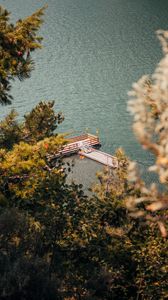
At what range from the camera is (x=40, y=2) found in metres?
160

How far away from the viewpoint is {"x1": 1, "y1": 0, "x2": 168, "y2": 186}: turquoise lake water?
6712cm

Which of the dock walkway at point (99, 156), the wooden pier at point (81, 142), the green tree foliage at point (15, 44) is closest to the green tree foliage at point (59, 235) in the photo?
the green tree foliage at point (15, 44)

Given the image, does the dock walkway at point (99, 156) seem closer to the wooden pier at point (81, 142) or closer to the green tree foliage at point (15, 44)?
the wooden pier at point (81, 142)

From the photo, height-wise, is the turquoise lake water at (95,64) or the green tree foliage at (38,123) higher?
the turquoise lake water at (95,64)

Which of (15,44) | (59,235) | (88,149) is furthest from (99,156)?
(15,44)

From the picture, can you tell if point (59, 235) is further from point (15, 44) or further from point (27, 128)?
point (15, 44)

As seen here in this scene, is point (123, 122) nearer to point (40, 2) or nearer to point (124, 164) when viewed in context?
point (124, 164)

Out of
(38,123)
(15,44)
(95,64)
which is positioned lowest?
(15,44)

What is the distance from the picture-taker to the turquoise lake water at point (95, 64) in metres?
67.1

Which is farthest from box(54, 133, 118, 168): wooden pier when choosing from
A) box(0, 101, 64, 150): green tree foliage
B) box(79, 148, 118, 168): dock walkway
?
box(0, 101, 64, 150): green tree foliage

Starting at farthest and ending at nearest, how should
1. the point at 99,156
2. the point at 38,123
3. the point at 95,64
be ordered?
the point at 95,64 < the point at 99,156 < the point at 38,123

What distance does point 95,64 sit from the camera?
305ft

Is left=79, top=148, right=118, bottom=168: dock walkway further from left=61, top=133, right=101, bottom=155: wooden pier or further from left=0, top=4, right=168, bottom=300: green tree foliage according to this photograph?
left=0, top=4, right=168, bottom=300: green tree foliage

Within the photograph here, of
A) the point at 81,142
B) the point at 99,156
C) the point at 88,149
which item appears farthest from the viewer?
the point at 81,142
